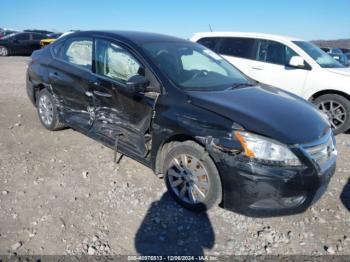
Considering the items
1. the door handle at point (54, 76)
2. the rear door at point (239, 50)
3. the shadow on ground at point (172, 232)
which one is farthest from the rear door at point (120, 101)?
the rear door at point (239, 50)

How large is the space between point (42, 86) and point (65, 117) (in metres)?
0.83

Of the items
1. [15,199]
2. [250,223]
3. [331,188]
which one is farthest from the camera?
[331,188]

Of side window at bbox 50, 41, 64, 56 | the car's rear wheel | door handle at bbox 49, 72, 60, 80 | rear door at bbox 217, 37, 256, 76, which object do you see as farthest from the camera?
the car's rear wheel

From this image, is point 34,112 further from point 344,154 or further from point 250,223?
point 344,154

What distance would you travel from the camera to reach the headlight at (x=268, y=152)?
256cm

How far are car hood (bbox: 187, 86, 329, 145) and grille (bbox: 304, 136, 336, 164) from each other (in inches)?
3.4

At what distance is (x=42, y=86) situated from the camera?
4.93 meters

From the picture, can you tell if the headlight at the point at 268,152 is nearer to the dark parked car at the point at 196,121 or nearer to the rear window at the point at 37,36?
the dark parked car at the point at 196,121

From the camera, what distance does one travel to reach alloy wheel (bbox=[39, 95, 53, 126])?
15.8 feet

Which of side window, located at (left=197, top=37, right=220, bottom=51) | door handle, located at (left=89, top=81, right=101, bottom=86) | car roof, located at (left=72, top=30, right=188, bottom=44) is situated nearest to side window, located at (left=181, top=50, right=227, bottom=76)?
car roof, located at (left=72, top=30, right=188, bottom=44)

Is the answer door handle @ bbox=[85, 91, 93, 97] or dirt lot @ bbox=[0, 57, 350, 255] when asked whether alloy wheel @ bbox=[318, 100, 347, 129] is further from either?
door handle @ bbox=[85, 91, 93, 97]

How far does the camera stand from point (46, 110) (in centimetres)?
493

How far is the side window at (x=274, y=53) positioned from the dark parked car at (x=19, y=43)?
17.5m

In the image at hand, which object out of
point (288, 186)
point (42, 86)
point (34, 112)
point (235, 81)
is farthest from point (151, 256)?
point (34, 112)
